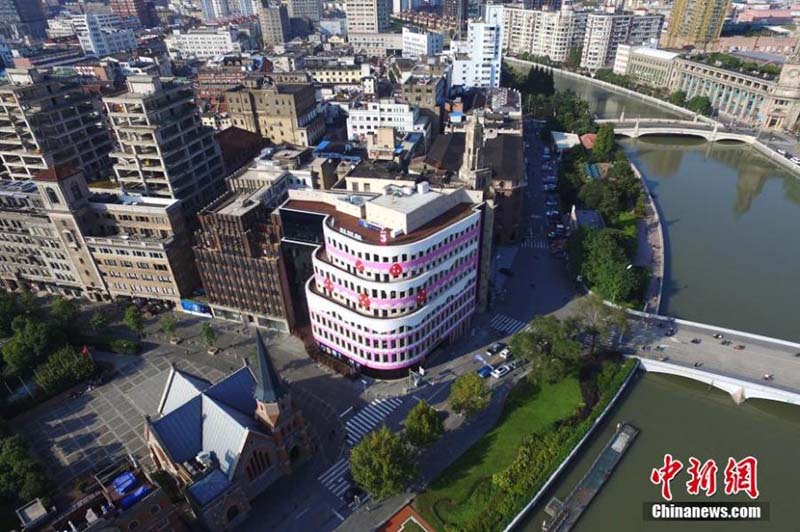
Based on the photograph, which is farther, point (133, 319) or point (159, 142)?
point (159, 142)

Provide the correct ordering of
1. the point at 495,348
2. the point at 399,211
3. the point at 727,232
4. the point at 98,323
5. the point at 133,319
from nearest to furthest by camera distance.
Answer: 1. the point at 399,211
2. the point at 495,348
3. the point at 133,319
4. the point at 98,323
5. the point at 727,232

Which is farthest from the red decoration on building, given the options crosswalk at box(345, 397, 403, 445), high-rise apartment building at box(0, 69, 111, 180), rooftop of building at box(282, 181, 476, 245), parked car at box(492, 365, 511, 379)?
high-rise apartment building at box(0, 69, 111, 180)

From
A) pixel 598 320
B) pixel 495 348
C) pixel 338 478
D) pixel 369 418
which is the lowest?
pixel 338 478

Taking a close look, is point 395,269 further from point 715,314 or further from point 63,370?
point 715,314

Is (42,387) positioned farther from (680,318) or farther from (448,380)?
(680,318)

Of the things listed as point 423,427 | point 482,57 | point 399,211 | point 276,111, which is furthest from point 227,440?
point 482,57

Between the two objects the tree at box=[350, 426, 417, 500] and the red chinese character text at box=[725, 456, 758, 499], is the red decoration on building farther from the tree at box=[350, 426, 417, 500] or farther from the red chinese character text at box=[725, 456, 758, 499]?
the red chinese character text at box=[725, 456, 758, 499]
